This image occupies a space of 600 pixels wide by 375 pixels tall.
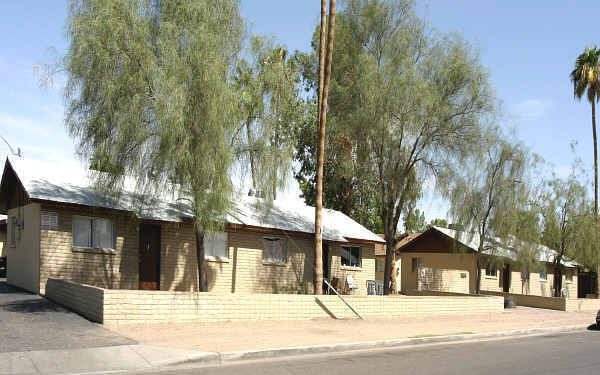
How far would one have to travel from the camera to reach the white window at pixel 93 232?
17688 millimetres

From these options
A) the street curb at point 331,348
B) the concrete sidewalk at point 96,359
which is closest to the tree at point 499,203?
the street curb at point 331,348

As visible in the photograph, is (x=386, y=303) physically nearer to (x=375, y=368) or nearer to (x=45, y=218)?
(x=375, y=368)

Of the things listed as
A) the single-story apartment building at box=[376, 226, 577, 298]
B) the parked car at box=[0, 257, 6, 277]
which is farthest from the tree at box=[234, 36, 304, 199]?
the single-story apartment building at box=[376, 226, 577, 298]

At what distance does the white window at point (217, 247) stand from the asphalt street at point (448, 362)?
9.81 m

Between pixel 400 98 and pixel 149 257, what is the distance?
11216mm

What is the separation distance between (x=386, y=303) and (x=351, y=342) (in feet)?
21.1

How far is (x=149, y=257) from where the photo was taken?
1942cm

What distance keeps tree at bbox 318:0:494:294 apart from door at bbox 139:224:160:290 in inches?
351

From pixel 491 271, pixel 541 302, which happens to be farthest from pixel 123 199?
pixel 491 271

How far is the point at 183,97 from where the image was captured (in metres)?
14.5

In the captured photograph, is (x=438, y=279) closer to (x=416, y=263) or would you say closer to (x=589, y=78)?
(x=416, y=263)

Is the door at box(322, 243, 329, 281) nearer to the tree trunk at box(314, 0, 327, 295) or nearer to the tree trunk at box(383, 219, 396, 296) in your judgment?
the tree trunk at box(383, 219, 396, 296)

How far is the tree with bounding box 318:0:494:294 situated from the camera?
22.5m

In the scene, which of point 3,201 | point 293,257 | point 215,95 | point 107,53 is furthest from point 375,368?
point 3,201
